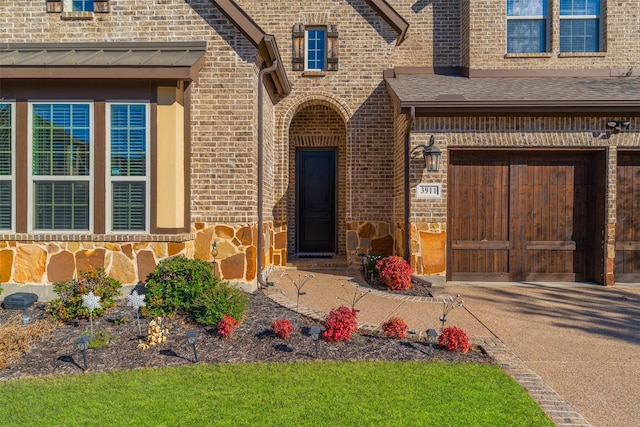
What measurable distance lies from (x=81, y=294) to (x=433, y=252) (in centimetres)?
584

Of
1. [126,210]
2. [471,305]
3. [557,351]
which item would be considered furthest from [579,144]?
[126,210]

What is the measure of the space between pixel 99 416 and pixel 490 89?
8.43 meters

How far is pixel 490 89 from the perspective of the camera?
26.9 ft

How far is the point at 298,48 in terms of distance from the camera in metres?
9.51

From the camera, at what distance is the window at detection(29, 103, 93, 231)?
5.91m

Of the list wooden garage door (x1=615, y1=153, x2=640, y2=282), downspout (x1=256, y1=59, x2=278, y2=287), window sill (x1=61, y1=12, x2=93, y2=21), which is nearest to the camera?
window sill (x1=61, y1=12, x2=93, y2=21)

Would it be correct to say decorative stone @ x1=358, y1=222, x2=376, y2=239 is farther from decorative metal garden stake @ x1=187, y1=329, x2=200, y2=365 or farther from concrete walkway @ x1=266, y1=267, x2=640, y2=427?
decorative metal garden stake @ x1=187, y1=329, x2=200, y2=365

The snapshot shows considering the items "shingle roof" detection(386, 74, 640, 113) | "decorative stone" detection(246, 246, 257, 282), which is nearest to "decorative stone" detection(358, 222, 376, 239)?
"shingle roof" detection(386, 74, 640, 113)

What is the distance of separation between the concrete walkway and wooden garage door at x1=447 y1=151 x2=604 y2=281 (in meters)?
0.51

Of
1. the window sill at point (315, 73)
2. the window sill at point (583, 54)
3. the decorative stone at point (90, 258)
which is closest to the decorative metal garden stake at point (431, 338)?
the decorative stone at point (90, 258)

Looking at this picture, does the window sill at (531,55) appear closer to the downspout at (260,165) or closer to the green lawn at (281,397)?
the downspout at (260,165)

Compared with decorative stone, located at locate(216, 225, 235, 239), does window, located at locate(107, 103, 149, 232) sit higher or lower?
higher

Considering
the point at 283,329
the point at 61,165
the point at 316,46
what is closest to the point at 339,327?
the point at 283,329

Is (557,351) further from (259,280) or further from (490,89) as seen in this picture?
(490,89)
